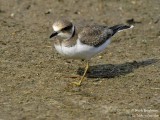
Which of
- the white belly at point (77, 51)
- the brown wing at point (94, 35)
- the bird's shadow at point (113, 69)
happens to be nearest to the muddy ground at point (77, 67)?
the bird's shadow at point (113, 69)

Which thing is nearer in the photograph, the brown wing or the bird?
the bird

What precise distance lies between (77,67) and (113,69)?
684 mm

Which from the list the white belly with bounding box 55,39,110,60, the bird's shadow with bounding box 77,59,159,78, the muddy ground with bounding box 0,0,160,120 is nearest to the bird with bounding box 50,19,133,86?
the white belly with bounding box 55,39,110,60

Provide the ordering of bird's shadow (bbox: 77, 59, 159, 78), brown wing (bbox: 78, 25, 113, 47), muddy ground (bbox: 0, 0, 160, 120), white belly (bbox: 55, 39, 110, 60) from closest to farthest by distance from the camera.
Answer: muddy ground (bbox: 0, 0, 160, 120) → white belly (bbox: 55, 39, 110, 60) → brown wing (bbox: 78, 25, 113, 47) → bird's shadow (bbox: 77, 59, 159, 78)

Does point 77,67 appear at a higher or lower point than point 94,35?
lower

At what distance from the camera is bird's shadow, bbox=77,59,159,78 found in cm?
912

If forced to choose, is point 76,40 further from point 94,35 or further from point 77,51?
point 94,35

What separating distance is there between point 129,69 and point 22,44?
7.60ft

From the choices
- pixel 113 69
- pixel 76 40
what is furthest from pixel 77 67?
pixel 76 40

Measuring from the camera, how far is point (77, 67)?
376 inches

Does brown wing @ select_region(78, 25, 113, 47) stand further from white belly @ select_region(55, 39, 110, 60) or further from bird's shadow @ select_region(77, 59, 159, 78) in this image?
bird's shadow @ select_region(77, 59, 159, 78)

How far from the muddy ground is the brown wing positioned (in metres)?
0.61

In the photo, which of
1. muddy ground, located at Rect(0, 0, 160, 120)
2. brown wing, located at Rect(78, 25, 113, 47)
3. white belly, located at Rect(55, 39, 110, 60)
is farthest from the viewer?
brown wing, located at Rect(78, 25, 113, 47)

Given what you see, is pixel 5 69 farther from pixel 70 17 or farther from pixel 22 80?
pixel 70 17
